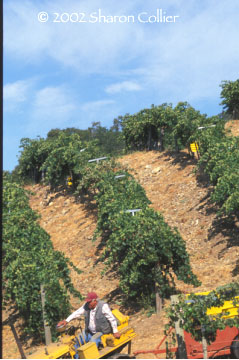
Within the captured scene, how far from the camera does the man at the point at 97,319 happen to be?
608cm

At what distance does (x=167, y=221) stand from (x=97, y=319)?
10702 mm

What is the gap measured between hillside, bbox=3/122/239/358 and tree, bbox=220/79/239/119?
13.1ft

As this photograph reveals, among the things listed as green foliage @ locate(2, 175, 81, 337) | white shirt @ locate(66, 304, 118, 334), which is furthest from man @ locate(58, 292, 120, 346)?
green foliage @ locate(2, 175, 81, 337)

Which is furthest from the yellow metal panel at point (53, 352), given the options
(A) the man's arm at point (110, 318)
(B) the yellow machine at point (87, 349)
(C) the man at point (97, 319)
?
(A) the man's arm at point (110, 318)

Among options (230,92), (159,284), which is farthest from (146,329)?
(230,92)

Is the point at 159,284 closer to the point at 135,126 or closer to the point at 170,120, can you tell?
the point at 170,120

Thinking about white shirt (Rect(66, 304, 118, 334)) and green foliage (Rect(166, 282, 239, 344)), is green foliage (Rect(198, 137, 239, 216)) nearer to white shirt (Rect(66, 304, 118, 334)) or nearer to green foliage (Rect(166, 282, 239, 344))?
green foliage (Rect(166, 282, 239, 344))

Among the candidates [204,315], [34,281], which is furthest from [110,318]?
[34,281]

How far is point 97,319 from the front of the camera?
6129mm

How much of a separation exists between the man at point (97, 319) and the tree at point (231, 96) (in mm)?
24605

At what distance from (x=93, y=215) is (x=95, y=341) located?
39.6 feet

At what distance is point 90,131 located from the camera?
77250 millimetres

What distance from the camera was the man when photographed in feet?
→ 20.0

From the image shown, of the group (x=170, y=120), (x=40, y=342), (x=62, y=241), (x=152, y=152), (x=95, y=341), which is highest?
(x=170, y=120)
